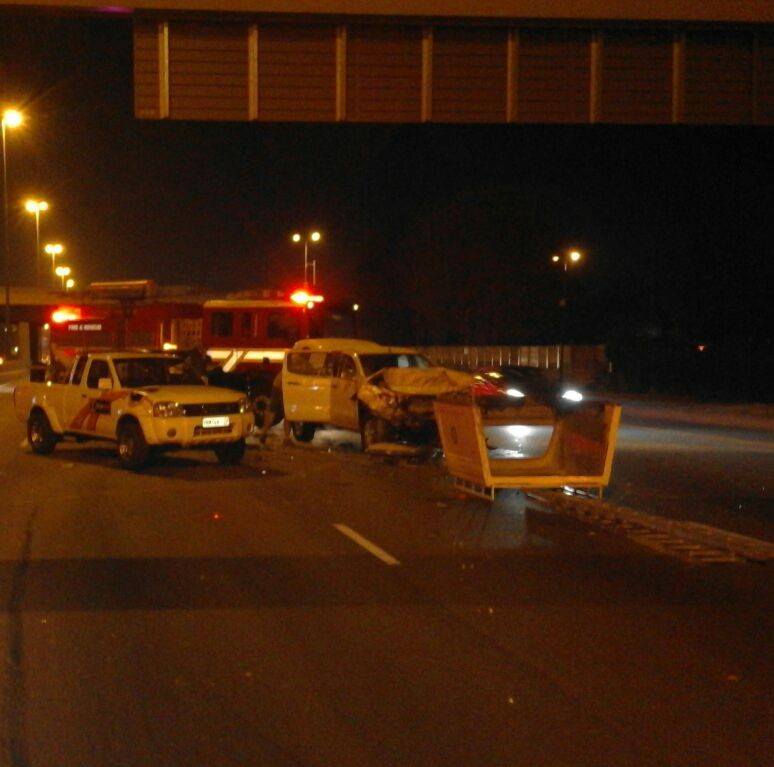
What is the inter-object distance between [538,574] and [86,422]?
11226mm

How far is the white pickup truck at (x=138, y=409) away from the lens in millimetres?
18359

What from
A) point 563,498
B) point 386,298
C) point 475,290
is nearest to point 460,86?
point 563,498

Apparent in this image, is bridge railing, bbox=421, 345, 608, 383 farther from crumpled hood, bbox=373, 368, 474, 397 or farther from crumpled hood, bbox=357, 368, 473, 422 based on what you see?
crumpled hood, bbox=357, 368, 473, 422

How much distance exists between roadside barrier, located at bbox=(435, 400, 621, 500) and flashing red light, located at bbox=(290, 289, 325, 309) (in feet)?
53.8

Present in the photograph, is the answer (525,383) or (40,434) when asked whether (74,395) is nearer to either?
(40,434)

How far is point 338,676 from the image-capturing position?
727 cm

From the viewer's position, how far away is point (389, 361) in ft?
75.1

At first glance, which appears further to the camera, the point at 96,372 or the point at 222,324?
the point at 222,324

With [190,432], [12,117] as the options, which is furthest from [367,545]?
[12,117]

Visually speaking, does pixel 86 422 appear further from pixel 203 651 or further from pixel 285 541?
pixel 203 651

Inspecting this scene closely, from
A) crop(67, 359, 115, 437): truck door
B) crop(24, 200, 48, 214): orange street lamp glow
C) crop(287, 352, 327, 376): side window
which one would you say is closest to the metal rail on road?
crop(67, 359, 115, 437): truck door

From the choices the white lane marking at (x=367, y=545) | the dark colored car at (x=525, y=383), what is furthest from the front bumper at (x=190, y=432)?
the dark colored car at (x=525, y=383)

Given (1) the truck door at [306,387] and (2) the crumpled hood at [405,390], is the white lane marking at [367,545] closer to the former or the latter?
(2) the crumpled hood at [405,390]

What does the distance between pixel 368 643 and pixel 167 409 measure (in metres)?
10.8
